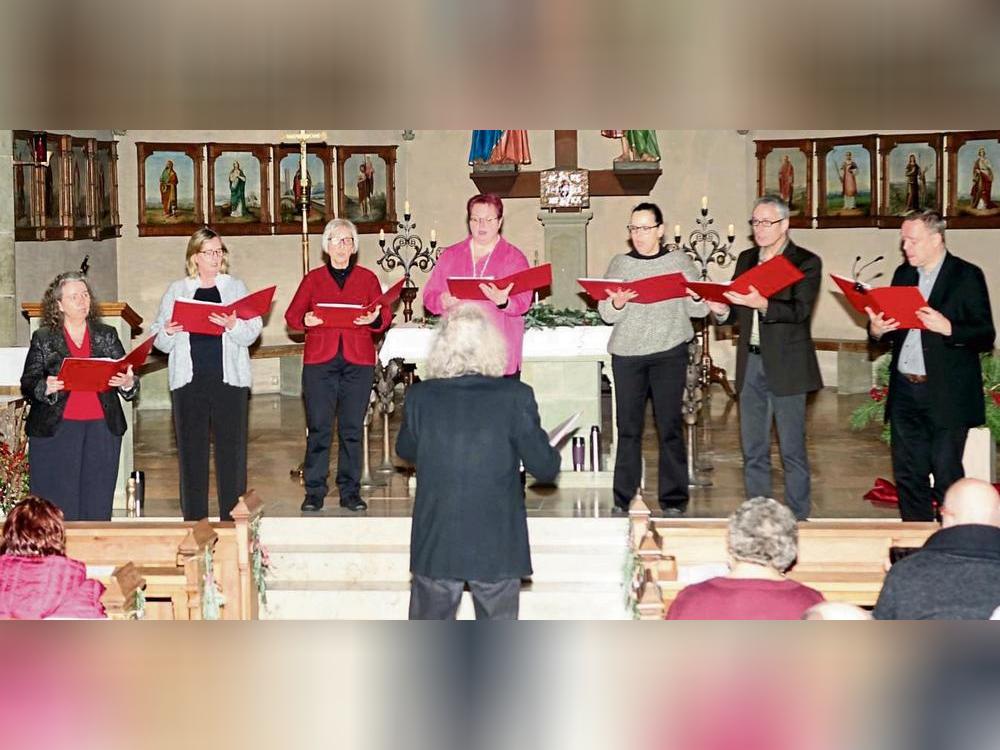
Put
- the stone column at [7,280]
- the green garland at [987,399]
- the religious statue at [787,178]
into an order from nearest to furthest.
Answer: the green garland at [987,399] → the stone column at [7,280] → the religious statue at [787,178]

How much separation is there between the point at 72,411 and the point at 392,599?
1.79 metres

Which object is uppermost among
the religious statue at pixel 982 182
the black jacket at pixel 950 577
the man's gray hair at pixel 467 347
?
the religious statue at pixel 982 182

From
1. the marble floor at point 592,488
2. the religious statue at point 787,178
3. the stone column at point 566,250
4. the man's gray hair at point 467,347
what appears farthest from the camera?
the religious statue at point 787,178

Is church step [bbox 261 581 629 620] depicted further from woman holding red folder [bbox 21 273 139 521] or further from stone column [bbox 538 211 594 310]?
stone column [bbox 538 211 594 310]

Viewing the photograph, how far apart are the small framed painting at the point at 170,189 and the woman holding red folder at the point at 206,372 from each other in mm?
6712

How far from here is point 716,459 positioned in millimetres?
8781

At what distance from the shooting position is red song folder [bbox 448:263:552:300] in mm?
5840

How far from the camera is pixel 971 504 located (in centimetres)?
306

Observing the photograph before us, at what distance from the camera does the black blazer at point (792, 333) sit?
19.1ft

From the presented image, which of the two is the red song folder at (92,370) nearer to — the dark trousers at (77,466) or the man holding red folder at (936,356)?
the dark trousers at (77,466)

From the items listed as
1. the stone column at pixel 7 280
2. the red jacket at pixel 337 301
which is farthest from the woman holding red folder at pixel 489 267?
the stone column at pixel 7 280

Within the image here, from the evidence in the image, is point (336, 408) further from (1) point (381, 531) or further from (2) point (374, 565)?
(2) point (374, 565)
